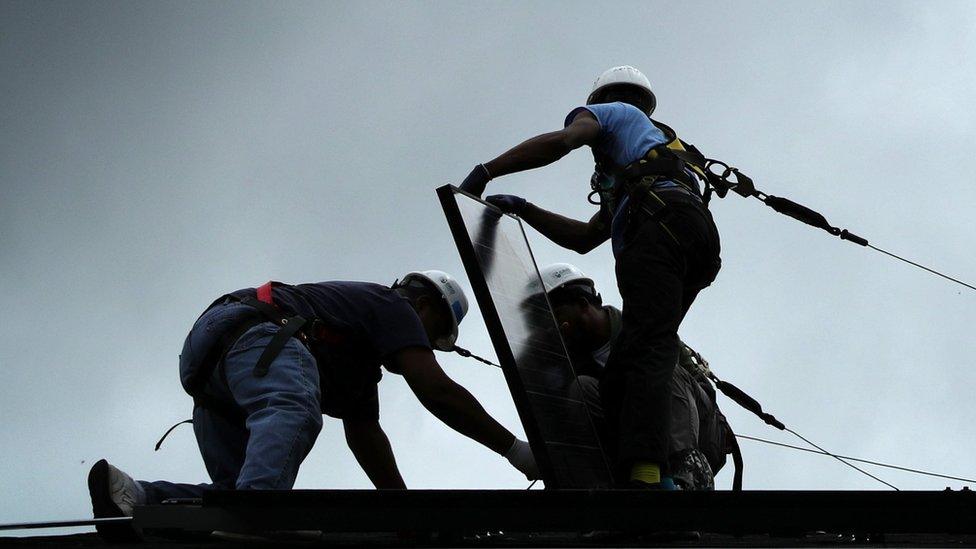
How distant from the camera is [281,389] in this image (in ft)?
15.9

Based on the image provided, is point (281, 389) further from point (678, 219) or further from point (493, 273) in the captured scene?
point (678, 219)

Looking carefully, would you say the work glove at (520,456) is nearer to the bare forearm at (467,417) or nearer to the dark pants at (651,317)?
Result: the bare forearm at (467,417)

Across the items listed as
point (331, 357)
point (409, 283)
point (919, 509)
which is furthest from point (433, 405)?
point (919, 509)

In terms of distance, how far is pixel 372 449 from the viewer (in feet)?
20.5

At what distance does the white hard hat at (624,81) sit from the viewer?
6.56 meters

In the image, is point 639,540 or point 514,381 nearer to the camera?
point 639,540

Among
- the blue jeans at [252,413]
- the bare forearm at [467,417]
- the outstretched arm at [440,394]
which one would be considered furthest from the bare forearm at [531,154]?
the blue jeans at [252,413]

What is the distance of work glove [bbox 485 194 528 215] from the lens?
6.30m

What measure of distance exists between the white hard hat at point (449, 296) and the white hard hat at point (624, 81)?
1.37 meters

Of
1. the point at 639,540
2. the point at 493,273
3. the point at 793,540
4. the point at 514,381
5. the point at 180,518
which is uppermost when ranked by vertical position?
the point at 493,273

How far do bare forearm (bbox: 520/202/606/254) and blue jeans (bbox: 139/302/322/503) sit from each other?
208 cm

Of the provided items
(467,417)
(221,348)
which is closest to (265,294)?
(221,348)

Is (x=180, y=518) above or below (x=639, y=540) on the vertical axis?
below

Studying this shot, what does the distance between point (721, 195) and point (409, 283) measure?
73.7 inches
